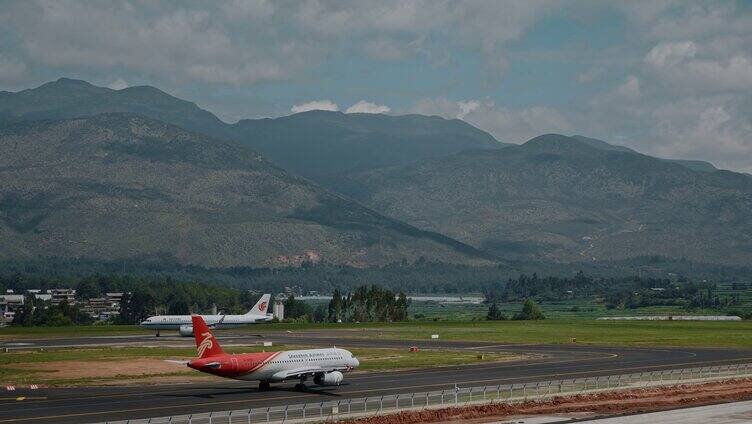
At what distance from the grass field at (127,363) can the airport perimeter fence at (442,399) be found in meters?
27.4

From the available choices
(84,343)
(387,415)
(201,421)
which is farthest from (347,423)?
(84,343)

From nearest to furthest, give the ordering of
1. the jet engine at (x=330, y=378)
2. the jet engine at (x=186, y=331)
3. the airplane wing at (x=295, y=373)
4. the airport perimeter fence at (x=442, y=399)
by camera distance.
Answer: the airport perimeter fence at (x=442, y=399) → the airplane wing at (x=295, y=373) → the jet engine at (x=330, y=378) → the jet engine at (x=186, y=331)

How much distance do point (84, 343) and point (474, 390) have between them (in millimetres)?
94076

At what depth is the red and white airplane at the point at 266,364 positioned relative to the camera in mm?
94812

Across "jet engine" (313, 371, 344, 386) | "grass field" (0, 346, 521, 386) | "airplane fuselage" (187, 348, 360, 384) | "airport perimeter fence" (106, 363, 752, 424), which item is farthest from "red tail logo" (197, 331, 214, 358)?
"grass field" (0, 346, 521, 386)

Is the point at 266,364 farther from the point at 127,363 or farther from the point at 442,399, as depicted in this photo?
the point at 127,363

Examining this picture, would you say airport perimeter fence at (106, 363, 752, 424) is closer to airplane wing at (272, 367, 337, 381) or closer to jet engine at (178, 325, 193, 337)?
airplane wing at (272, 367, 337, 381)

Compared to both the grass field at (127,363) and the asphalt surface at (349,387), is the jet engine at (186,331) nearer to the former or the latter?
the grass field at (127,363)

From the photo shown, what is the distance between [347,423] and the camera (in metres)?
76.4

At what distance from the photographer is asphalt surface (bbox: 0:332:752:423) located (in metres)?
85.4

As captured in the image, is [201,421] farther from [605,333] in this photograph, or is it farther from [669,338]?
[605,333]

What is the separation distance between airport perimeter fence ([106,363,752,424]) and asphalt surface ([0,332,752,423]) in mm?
4988

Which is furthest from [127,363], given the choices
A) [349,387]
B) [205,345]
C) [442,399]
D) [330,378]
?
[442,399]

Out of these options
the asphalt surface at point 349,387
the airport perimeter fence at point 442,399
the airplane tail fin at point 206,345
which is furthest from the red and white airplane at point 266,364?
the airport perimeter fence at point 442,399
